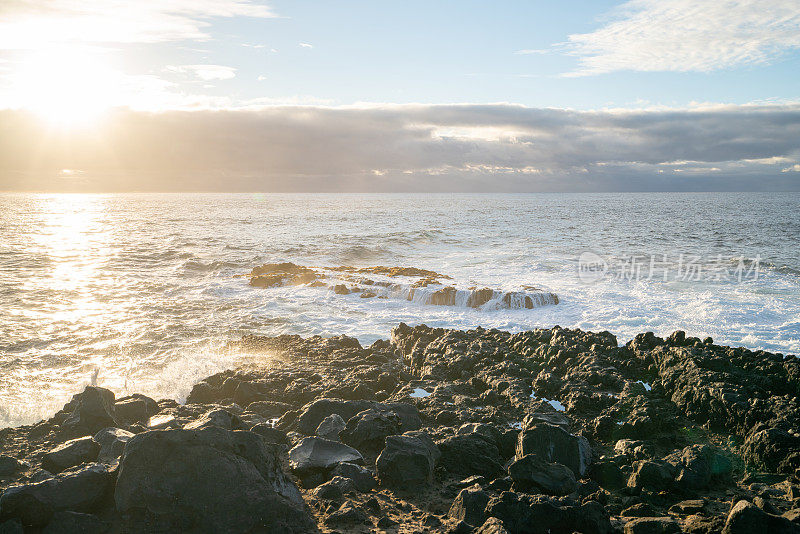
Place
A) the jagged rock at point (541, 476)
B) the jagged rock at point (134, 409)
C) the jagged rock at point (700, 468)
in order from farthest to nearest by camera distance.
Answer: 1. the jagged rock at point (134, 409)
2. the jagged rock at point (700, 468)
3. the jagged rock at point (541, 476)

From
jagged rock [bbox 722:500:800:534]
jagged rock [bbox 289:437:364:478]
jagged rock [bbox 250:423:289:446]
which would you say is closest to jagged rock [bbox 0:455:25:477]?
→ jagged rock [bbox 250:423:289:446]

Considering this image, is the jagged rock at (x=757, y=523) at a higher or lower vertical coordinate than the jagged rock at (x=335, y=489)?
higher

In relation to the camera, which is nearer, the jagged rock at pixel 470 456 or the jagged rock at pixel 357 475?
the jagged rock at pixel 357 475

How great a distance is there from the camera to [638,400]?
28.0ft

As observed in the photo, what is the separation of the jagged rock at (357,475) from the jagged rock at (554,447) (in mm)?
1934

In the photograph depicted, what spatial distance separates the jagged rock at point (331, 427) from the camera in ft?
23.2

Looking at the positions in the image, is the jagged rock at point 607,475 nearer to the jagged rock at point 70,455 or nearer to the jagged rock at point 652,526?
the jagged rock at point 652,526

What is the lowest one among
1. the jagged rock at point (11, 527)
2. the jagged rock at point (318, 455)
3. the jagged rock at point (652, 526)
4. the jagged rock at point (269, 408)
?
the jagged rock at point (269, 408)

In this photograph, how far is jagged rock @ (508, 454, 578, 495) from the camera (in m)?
5.62

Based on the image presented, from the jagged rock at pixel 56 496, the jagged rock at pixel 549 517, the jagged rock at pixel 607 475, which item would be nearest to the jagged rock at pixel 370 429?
the jagged rock at pixel 549 517

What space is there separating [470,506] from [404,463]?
1134mm

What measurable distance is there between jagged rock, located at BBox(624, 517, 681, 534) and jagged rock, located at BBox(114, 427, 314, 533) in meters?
3.19

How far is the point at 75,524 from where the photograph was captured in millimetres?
4617

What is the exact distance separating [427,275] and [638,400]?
17.3 m
